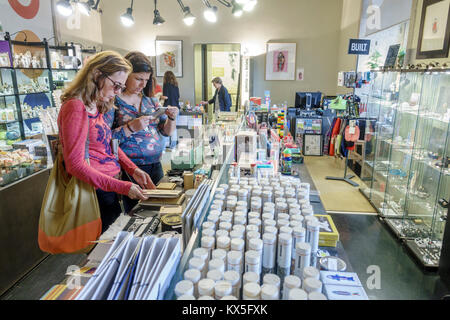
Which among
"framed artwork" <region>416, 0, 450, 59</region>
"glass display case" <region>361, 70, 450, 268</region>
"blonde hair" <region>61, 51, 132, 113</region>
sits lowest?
"glass display case" <region>361, 70, 450, 268</region>

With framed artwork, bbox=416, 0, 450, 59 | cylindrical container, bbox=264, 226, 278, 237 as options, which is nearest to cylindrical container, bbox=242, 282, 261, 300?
cylindrical container, bbox=264, 226, 278, 237

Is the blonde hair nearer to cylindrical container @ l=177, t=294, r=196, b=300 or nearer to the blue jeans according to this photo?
the blue jeans

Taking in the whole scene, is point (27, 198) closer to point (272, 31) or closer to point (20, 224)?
point (20, 224)

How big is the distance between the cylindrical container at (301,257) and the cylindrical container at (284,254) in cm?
4

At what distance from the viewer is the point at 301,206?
4.88ft

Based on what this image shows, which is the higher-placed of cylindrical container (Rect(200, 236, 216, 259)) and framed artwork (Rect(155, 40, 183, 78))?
framed artwork (Rect(155, 40, 183, 78))

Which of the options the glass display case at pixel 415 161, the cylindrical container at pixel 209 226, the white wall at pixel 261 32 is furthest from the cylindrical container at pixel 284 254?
the white wall at pixel 261 32

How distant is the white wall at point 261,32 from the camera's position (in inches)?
324

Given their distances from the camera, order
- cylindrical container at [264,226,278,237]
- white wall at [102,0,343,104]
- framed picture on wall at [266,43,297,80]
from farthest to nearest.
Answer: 1. framed picture on wall at [266,43,297,80]
2. white wall at [102,0,343,104]
3. cylindrical container at [264,226,278,237]

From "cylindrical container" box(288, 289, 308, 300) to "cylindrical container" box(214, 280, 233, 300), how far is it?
0.16 metres

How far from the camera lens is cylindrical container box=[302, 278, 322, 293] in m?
0.88

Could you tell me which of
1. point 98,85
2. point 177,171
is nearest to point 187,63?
point 177,171

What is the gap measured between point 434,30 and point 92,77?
3.91 m

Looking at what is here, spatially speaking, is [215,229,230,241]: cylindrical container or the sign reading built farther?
the sign reading built
